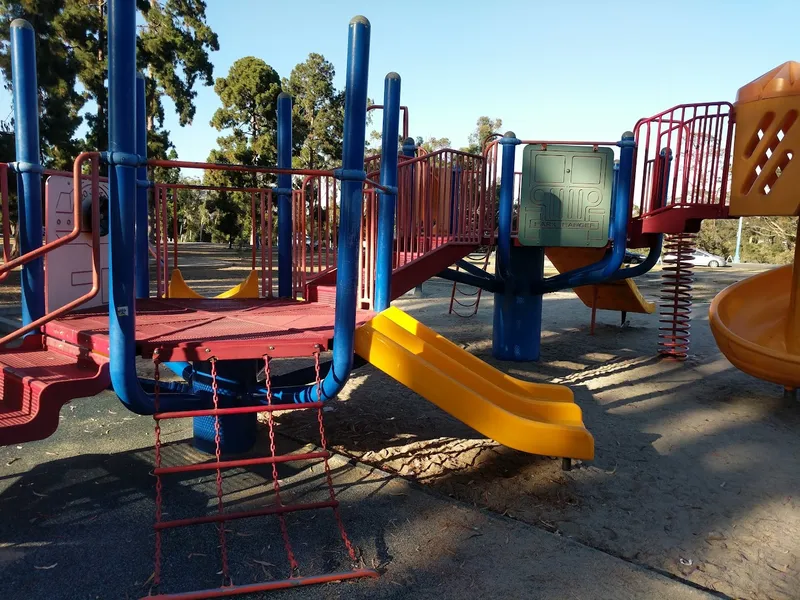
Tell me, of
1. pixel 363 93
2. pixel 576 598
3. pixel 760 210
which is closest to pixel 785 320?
pixel 760 210

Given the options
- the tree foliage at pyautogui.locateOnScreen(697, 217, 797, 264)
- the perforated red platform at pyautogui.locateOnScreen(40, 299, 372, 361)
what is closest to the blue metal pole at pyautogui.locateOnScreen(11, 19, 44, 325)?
the perforated red platform at pyautogui.locateOnScreen(40, 299, 372, 361)

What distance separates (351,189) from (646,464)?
10.6 feet

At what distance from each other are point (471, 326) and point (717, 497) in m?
7.72

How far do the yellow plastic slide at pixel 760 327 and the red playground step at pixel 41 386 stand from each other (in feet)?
19.5

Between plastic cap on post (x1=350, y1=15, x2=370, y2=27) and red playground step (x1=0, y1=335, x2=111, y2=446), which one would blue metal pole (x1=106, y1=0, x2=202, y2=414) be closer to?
red playground step (x1=0, y1=335, x2=111, y2=446)

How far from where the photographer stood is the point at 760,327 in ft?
22.7

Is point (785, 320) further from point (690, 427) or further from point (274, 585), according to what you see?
point (274, 585)

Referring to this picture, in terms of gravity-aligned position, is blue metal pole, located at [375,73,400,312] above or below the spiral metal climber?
above

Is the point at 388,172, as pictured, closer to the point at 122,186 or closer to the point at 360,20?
the point at 360,20

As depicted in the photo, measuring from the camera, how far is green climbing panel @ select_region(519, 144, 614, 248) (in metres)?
6.76

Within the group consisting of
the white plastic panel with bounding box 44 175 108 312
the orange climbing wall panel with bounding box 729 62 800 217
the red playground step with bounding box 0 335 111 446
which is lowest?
the red playground step with bounding box 0 335 111 446

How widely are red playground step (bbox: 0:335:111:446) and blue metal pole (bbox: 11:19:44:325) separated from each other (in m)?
0.56

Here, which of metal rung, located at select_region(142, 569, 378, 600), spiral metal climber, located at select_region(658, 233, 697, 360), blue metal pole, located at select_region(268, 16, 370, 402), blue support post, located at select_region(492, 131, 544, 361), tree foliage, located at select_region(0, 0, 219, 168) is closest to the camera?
metal rung, located at select_region(142, 569, 378, 600)

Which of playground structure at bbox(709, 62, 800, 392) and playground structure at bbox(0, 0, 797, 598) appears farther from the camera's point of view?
playground structure at bbox(709, 62, 800, 392)
